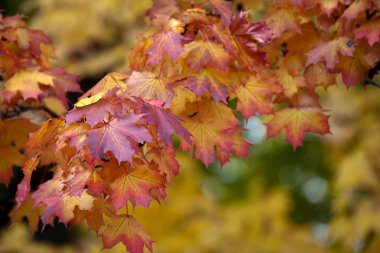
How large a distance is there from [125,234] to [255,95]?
82cm

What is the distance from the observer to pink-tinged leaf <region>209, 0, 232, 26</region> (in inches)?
95.0

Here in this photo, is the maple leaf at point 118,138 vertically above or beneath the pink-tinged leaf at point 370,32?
above

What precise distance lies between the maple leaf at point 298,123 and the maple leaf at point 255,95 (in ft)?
0.61

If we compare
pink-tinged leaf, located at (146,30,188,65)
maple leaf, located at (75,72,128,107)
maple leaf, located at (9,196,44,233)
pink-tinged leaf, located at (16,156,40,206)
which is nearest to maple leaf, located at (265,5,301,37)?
pink-tinged leaf, located at (146,30,188,65)

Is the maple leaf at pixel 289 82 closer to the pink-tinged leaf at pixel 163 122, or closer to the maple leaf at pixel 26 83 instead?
A: the pink-tinged leaf at pixel 163 122

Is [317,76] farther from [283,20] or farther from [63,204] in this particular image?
[63,204]

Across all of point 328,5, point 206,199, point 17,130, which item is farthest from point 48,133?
point 206,199

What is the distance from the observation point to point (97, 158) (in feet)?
5.85

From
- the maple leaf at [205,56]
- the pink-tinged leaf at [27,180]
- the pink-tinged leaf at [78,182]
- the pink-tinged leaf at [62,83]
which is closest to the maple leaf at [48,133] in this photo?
the pink-tinged leaf at [27,180]

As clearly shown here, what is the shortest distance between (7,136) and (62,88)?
321mm

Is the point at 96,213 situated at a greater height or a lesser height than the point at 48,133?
lesser

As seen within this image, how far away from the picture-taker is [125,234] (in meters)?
2.04

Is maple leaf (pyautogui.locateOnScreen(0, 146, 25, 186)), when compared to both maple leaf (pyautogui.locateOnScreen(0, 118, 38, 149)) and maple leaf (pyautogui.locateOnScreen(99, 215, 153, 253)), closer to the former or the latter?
maple leaf (pyautogui.locateOnScreen(0, 118, 38, 149))

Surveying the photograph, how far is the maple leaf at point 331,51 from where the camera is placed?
95.2 inches
